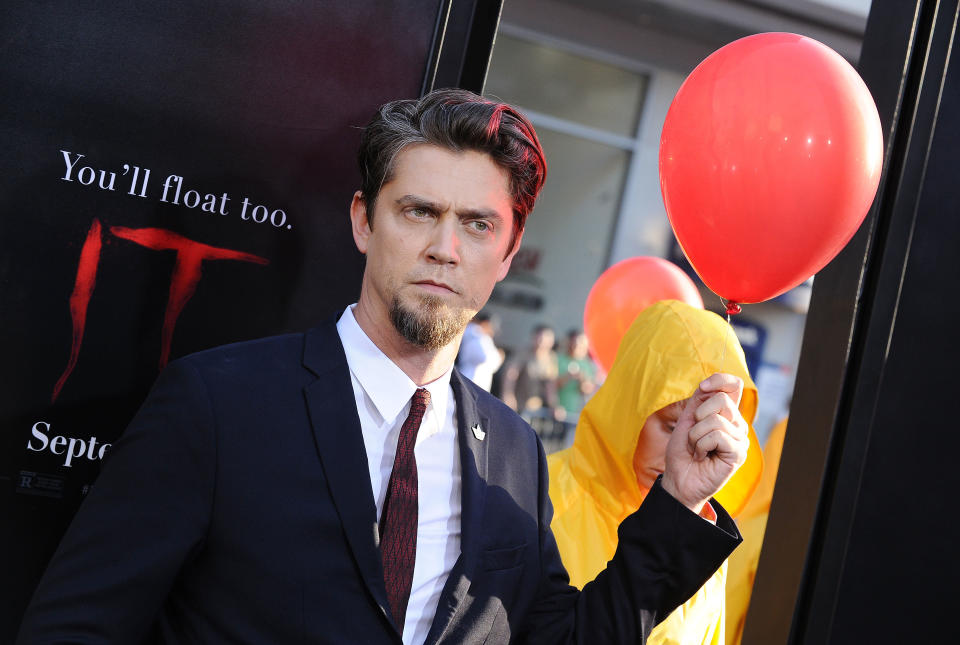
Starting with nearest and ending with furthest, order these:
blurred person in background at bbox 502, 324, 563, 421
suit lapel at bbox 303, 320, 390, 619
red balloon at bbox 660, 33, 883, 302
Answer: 1. suit lapel at bbox 303, 320, 390, 619
2. red balloon at bbox 660, 33, 883, 302
3. blurred person in background at bbox 502, 324, 563, 421

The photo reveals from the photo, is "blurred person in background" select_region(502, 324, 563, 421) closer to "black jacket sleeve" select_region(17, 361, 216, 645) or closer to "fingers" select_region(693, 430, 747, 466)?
"fingers" select_region(693, 430, 747, 466)

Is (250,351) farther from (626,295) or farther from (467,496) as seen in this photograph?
(626,295)

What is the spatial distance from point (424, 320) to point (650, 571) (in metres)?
0.58

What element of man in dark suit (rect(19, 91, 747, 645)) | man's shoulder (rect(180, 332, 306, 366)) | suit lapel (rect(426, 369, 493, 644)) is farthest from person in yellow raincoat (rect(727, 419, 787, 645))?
man's shoulder (rect(180, 332, 306, 366))

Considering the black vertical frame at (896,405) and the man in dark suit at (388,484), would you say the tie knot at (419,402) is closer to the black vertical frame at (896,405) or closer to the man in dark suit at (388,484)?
the man in dark suit at (388,484)

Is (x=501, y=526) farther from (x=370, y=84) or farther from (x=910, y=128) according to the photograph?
(x=910, y=128)

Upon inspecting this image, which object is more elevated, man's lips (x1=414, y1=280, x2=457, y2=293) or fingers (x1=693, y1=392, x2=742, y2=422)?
man's lips (x1=414, y1=280, x2=457, y2=293)

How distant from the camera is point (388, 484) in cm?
145

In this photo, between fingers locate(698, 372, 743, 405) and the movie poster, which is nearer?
fingers locate(698, 372, 743, 405)

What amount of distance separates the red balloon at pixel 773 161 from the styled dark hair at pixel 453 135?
34cm

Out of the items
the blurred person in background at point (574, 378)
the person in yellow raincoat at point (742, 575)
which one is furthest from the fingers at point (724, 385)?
the blurred person in background at point (574, 378)

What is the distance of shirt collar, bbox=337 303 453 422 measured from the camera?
58.9 inches

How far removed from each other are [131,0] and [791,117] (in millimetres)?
1230

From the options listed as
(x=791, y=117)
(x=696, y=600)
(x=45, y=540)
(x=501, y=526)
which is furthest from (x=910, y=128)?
(x=45, y=540)
